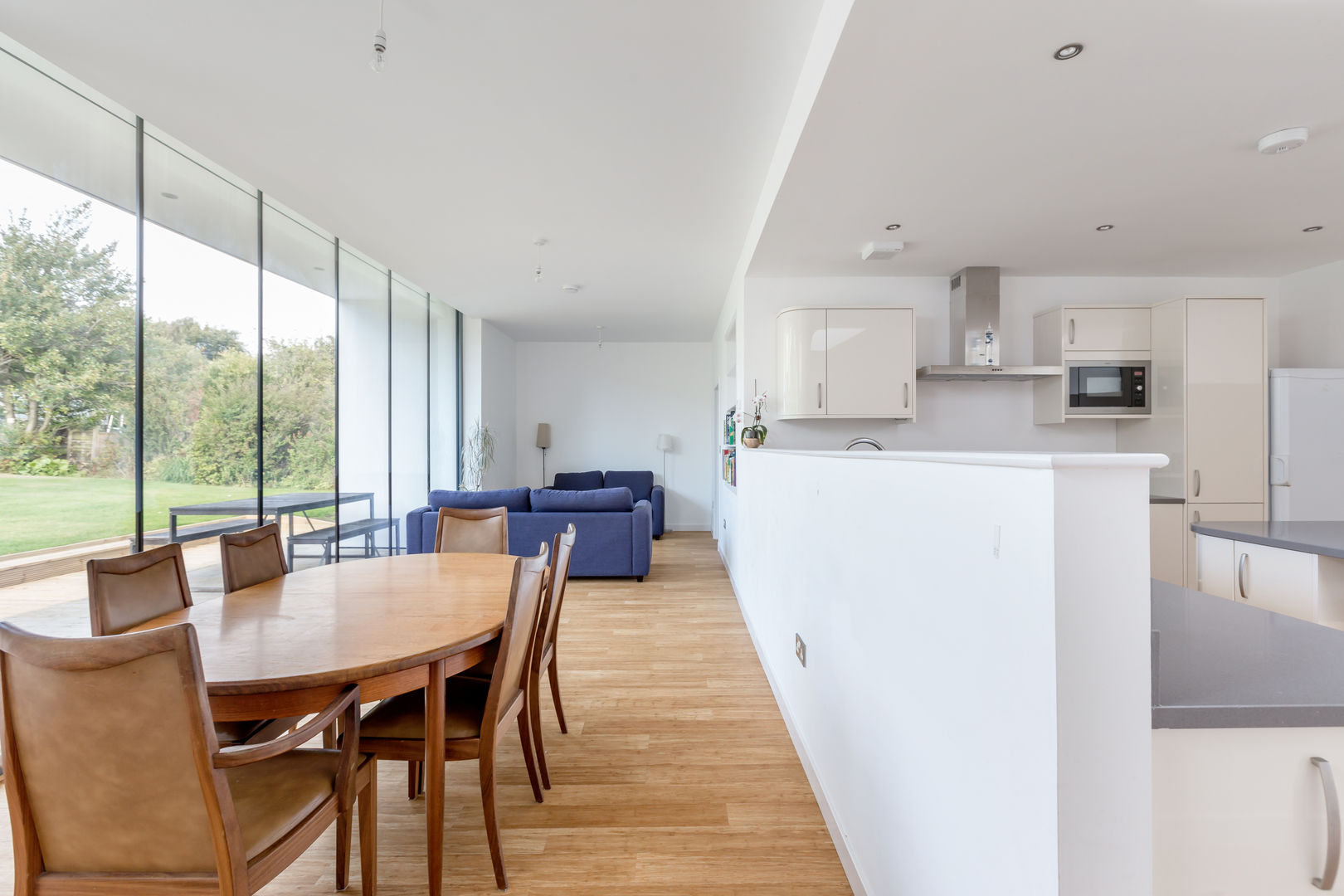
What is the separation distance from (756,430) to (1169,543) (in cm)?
272

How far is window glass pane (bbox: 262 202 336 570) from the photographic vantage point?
362 cm

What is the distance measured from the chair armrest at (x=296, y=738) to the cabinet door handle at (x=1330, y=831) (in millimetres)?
1585

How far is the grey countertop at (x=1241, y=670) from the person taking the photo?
80 cm

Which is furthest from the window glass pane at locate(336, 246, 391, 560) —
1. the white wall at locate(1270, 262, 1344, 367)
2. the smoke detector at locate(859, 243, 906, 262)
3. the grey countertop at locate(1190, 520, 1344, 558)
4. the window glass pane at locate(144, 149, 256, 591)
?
the white wall at locate(1270, 262, 1344, 367)

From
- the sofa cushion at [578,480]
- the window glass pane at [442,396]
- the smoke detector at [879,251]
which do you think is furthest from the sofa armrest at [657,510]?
the smoke detector at [879,251]

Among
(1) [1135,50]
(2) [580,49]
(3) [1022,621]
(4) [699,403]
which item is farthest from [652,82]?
(4) [699,403]

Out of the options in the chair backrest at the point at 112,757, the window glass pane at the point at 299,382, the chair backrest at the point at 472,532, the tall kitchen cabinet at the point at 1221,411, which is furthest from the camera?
the window glass pane at the point at 299,382

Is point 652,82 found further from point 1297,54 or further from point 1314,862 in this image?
point 1314,862

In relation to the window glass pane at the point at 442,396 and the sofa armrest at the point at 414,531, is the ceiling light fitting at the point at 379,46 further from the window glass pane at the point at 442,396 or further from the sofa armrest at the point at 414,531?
the window glass pane at the point at 442,396

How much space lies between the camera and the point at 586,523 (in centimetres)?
488

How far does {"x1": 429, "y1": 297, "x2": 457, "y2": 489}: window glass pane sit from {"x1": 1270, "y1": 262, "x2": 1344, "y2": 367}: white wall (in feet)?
23.8

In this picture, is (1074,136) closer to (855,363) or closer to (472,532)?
(855,363)

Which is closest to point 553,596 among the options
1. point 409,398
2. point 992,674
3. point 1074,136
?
point 992,674

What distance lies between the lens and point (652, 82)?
2.20 metres
